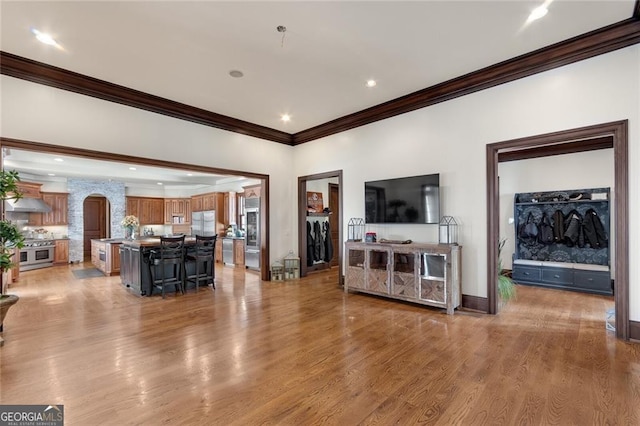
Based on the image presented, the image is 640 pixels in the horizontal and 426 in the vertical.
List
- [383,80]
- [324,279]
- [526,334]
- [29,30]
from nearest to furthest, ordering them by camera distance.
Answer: [29,30] → [526,334] → [383,80] → [324,279]

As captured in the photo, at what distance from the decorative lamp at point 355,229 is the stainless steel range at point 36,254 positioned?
352 inches

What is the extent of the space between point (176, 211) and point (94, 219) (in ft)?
10.4

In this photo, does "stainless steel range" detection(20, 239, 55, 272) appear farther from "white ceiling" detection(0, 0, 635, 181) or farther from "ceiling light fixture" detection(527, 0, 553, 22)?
"ceiling light fixture" detection(527, 0, 553, 22)

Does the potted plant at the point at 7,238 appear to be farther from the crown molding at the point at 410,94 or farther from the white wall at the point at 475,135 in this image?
A: the white wall at the point at 475,135

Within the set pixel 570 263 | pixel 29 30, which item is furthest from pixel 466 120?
pixel 29 30

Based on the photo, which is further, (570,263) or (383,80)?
(570,263)

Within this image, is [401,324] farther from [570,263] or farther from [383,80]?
[570,263]

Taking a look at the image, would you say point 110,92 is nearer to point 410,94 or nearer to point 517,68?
point 410,94

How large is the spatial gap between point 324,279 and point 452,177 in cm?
357

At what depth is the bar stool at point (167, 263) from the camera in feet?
17.6

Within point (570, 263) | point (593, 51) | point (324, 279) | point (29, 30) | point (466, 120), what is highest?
point (29, 30)

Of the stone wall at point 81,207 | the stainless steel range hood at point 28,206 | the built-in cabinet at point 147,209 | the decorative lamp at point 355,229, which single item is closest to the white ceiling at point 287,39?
the decorative lamp at point 355,229

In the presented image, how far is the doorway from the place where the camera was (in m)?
11.7

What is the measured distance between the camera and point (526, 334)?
3.41m
